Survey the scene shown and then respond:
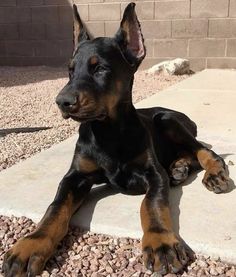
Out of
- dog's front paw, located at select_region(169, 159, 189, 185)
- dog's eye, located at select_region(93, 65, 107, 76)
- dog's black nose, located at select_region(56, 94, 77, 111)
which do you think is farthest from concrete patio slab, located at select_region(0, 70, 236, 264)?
dog's eye, located at select_region(93, 65, 107, 76)

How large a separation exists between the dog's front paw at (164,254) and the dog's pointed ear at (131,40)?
130 centimetres

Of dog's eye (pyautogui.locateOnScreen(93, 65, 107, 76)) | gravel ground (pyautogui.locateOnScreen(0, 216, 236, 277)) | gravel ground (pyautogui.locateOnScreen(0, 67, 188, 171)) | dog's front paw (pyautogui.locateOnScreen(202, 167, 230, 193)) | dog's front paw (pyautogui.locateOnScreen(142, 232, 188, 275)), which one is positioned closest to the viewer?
dog's front paw (pyautogui.locateOnScreen(142, 232, 188, 275))

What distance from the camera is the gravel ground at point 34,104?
4727mm

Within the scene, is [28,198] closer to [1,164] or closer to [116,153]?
[116,153]

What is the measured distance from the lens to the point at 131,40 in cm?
322

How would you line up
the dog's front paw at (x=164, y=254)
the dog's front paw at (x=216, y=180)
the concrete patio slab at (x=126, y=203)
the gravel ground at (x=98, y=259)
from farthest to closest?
the dog's front paw at (x=216, y=180)
the concrete patio slab at (x=126, y=203)
the gravel ground at (x=98, y=259)
the dog's front paw at (x=164, y=254)

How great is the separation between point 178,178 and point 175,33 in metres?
6.42

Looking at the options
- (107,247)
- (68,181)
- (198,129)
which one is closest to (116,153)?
(68,181)

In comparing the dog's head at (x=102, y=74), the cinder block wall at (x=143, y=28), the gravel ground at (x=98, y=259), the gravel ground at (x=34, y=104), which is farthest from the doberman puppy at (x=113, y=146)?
the cinder block wall at (x=143, y=28)

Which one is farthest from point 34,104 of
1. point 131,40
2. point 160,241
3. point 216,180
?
point 160,241

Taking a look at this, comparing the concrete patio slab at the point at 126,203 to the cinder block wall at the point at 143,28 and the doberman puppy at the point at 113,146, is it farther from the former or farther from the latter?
the cinder block wall at the point at 143,28

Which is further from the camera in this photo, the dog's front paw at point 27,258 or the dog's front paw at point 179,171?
the dog's front paw at point 179,171

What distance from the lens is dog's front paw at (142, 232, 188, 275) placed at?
7.66 feet

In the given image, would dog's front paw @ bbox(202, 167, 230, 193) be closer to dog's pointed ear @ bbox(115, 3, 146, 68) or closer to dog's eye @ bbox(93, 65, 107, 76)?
dog's pointed ear @ bbox(115, 3, 146, 68)
